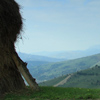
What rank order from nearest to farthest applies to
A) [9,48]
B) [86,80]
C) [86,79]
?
1. [9,48]
2. [86,80]
3. [86,79]

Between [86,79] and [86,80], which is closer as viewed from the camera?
→ [86,80]

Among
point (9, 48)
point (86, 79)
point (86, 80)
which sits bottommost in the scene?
point (86, 80)

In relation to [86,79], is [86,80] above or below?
below

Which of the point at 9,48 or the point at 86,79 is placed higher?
the point at 9,48

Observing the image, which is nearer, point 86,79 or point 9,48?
point 9,48

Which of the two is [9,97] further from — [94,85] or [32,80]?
[94,85]

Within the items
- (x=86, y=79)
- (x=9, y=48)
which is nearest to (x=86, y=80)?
(x=86, y=79)

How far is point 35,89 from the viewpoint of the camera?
1300 cm

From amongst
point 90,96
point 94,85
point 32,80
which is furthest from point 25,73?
point 94,85

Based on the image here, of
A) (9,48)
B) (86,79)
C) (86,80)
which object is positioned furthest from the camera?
(86,79)

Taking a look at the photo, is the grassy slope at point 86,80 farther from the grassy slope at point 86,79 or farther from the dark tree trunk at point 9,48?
the dark tree trunk at point 9,48

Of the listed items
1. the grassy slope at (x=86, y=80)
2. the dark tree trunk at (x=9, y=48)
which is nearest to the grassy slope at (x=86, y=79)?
the grassy slope at (x=86, y=80)

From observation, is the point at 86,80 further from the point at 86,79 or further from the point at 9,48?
the point at 9,48

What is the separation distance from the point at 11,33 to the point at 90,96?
6.58m
